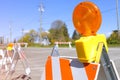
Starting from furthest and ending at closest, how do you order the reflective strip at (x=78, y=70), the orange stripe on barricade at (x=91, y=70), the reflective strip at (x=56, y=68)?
the reflective strip at (x=56, y=68), the reflective strip at (x=78, y=70), the orange stripe on barricade at (x=91, y=70)

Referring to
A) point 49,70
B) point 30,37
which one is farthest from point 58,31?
point 49,70

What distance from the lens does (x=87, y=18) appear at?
2.94 metres

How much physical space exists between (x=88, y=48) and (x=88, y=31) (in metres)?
0.18

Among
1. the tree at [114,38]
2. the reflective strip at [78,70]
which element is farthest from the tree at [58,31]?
the reflective strip at [78,70]

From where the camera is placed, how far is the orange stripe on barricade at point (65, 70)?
325 cm

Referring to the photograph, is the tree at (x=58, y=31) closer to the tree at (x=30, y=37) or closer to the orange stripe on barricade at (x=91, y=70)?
the tree at (x=30, y=37)

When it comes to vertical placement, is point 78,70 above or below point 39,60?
above

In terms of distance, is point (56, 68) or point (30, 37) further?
point (30, 37)

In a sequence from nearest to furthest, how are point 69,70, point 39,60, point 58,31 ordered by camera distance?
point 69,70 < point 39,60 < point 58,31

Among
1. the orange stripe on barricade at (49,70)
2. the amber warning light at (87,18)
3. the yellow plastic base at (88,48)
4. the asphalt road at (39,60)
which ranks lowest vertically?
the asphalt road at (39,60)

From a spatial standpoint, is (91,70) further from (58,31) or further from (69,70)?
(58,31)

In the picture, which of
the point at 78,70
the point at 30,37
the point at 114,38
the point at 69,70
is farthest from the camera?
the point at 30,37

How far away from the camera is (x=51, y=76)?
11.8 ft

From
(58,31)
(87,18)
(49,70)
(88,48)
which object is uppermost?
(58,31)
